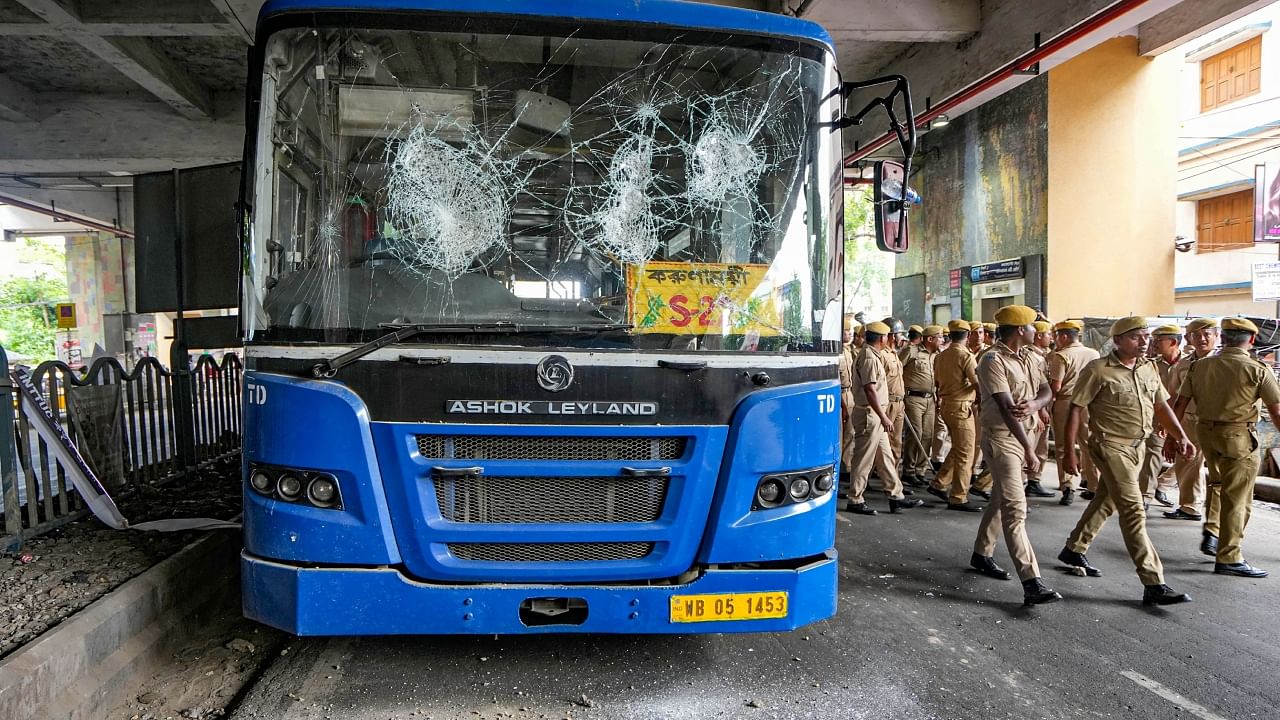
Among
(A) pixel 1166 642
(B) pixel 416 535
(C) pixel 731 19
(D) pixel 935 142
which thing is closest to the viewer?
(B) pixel 416 535

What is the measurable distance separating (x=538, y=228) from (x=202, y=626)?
3072mm

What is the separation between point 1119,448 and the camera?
457 centimetres

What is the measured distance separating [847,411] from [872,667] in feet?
18.5

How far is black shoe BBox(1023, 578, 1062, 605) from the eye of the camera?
4324 mm

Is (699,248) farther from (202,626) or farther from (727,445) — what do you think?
(202,626)

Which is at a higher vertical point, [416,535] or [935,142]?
[935,142]

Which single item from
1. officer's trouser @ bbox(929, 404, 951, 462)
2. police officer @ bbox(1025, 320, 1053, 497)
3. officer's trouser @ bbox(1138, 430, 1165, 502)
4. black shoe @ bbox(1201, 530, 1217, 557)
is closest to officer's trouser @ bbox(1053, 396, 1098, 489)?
police officer @ bbox(1025, 320, 1053, 497)

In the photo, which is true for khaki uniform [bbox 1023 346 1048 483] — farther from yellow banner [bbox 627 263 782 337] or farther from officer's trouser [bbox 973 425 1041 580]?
yellow banner [bbox 627 263 782 337]

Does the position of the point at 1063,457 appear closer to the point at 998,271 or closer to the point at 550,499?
the point at 550,499

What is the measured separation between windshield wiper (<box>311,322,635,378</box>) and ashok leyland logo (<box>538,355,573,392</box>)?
132mm

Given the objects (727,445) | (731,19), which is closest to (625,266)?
(727,445)

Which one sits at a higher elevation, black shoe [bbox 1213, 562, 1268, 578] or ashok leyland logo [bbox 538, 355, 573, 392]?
ashok leyland logo [bbox 538, 355, 573, 392]

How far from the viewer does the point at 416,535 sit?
2.90 m

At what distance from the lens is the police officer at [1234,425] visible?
199 inches
